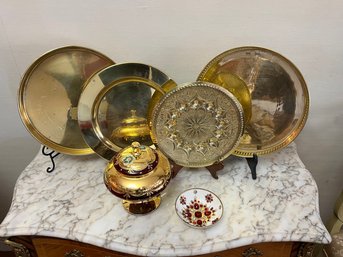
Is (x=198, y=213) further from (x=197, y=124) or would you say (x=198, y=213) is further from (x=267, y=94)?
(x=267, y=94)

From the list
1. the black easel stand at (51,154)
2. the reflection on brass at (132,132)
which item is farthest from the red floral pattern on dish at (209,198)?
the black easel stand at (51,154)

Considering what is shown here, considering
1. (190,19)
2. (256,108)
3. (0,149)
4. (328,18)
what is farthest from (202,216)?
(0,149)

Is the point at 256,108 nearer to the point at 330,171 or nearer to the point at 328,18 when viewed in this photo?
the point at 328,18

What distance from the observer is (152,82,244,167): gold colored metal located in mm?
860

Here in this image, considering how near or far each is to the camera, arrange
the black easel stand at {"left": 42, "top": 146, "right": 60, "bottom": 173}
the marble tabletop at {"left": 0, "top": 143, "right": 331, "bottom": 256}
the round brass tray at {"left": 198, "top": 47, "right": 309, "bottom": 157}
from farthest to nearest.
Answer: the black easel stand at {"left": 42, "top": 146, "right": 60, "bottom": 173}, the round brass tray at {"left": 198, "top": 47, "right": 309, "bottom": 157}, the marble tabletop at {"left": 0, "top": 143, "right": 331, "bottom": 256}

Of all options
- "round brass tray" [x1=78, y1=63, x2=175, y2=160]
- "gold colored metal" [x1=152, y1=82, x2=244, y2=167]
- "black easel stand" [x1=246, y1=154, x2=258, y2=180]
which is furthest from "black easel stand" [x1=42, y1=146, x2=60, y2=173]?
"black easel stand" [x1=246, y1=154, x2=258, y2=180]

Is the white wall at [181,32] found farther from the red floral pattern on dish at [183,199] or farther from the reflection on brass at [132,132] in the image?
the red floral pattern on dish at [183,199]

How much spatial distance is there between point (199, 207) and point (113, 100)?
1.41 feet

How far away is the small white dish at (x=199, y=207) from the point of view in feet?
2.71

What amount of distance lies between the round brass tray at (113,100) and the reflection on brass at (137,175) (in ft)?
0.58

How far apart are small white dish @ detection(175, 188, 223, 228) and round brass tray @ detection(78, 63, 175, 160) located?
24 cm

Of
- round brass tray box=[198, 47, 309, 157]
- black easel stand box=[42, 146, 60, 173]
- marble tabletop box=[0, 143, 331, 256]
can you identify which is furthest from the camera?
black easel stand box=[42, 146, 60, 173]

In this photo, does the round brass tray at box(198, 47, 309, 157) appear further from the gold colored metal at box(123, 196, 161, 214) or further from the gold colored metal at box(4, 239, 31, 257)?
the gold colored metal at box(4, 239, 31, 257)

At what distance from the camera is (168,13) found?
97 centimetres
